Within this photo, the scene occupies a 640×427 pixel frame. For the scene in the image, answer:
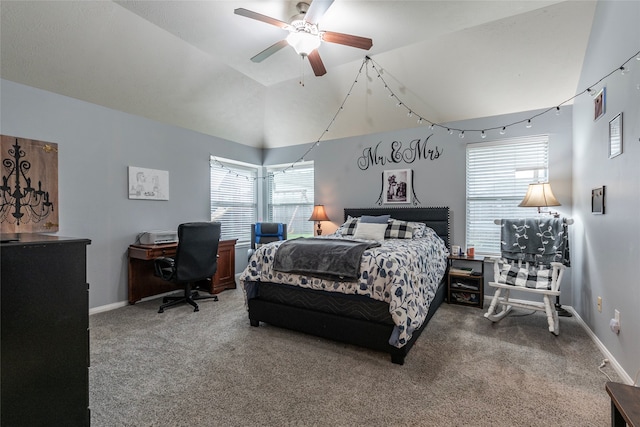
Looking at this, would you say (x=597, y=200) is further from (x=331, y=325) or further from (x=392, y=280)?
(x=331, y=325)

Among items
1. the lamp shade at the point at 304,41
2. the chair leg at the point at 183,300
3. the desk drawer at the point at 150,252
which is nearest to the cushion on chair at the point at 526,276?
the lamp shade at the point at 304,41

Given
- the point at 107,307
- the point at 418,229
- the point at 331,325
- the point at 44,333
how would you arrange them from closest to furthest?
the point at 44,333
the point at 331,325
the point at 107,307
the point at 418,229

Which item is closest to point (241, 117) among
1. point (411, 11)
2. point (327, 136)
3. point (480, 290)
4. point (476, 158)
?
point (327, 136)

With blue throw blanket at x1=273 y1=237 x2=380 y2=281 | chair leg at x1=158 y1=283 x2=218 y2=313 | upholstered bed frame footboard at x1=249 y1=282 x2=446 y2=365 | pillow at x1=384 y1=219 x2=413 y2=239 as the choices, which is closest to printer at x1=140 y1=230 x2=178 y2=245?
chair leg at x1=158 y1=283 x2=218 y2=313

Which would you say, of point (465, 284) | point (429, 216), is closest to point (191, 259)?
point (429, 216)

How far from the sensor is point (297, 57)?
12.1 ft

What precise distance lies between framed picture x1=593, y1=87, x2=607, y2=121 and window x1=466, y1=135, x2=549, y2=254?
3.24 feet

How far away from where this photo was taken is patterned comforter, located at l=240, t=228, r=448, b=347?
2.29 metres

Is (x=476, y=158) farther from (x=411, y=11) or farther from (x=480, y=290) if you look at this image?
(x=411, y=11)

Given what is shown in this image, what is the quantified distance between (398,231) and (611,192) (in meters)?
2.03

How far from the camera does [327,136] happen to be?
16.8 ft

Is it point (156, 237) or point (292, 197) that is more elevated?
point (292, 197)

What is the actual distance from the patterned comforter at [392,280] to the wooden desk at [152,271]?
1380 millimetres

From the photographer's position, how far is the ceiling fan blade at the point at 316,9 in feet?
6.92
